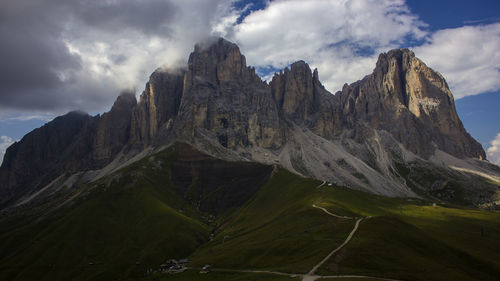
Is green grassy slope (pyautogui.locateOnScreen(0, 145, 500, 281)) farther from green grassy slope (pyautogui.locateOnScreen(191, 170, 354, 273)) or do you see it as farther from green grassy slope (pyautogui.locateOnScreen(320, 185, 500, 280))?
green grassy slope (pyautogui.locateOnScreen(191, 170, 354, 273))

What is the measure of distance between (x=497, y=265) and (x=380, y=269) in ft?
114

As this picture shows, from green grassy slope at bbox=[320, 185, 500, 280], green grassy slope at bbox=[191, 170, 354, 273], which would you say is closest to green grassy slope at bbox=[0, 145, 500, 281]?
green grassy slope at bbox=[320, 185, 500, 280]

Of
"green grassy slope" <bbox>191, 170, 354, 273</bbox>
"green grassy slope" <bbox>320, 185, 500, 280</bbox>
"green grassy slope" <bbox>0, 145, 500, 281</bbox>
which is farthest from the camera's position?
"green grassy slope" <bbox>191, 170, 354, 273</bbox>

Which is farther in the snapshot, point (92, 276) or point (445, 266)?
point (92, 276)

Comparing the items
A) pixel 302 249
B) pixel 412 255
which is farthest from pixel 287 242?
pixel 412 255

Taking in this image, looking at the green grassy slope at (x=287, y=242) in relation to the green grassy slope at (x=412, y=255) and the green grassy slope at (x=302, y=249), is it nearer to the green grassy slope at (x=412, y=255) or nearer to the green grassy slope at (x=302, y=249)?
the green grassy slope at (x=302, y=249)

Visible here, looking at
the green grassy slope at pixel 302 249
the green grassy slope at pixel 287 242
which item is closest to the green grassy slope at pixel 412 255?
the green grassy slope at pixel 302 249

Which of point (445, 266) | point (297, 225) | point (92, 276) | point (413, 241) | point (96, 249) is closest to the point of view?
point (445, 266)

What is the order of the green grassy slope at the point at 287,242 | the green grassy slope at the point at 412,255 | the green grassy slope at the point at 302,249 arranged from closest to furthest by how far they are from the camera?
the green grassy slope at the point at 412,255, the green grassy slope at the point at 302,249, the green grassy slope at the point at 287,242

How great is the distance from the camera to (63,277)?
165 m

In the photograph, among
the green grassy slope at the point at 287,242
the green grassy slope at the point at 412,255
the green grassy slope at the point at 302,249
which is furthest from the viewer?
the green grassy slope at the point at 287,242

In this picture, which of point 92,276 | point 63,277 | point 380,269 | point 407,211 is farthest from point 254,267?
point 407,211

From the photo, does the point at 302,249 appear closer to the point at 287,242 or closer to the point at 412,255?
the point at 287,242

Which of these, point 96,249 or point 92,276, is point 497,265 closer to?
point 92,276
